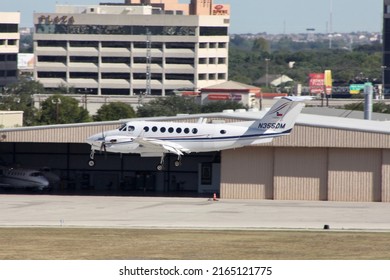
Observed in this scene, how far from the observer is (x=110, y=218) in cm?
6400

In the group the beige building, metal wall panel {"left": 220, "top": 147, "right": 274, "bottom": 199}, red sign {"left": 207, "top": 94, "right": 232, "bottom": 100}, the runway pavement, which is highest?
red sign {"left": 207, "top": 94, "right": 232, "bottom": 100}

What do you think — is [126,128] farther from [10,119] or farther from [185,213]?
Answer: [10,119]

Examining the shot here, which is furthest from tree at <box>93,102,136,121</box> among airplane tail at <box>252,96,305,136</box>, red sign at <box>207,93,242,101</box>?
airplane tail at <box>252,96,305,136</box>

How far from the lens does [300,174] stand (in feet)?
255

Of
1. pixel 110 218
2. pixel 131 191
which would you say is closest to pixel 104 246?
pixel 110 218

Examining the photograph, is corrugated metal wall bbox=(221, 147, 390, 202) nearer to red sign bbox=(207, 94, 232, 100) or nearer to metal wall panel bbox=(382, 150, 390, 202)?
metal wall panel bbox=(382, 150, 390, 202)

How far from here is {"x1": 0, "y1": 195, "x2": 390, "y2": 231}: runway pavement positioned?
60.2 metres

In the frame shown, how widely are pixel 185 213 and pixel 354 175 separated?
1416 centimetres

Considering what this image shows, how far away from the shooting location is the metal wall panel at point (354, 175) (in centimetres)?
7650

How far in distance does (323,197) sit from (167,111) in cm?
7380

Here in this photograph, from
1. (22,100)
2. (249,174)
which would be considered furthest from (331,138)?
(22,100)

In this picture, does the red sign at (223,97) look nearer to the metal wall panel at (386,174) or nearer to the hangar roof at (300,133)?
the hangar roof at (300,133)

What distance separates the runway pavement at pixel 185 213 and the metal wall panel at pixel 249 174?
1.60m

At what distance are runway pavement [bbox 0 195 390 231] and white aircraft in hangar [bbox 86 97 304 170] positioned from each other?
3.21m
